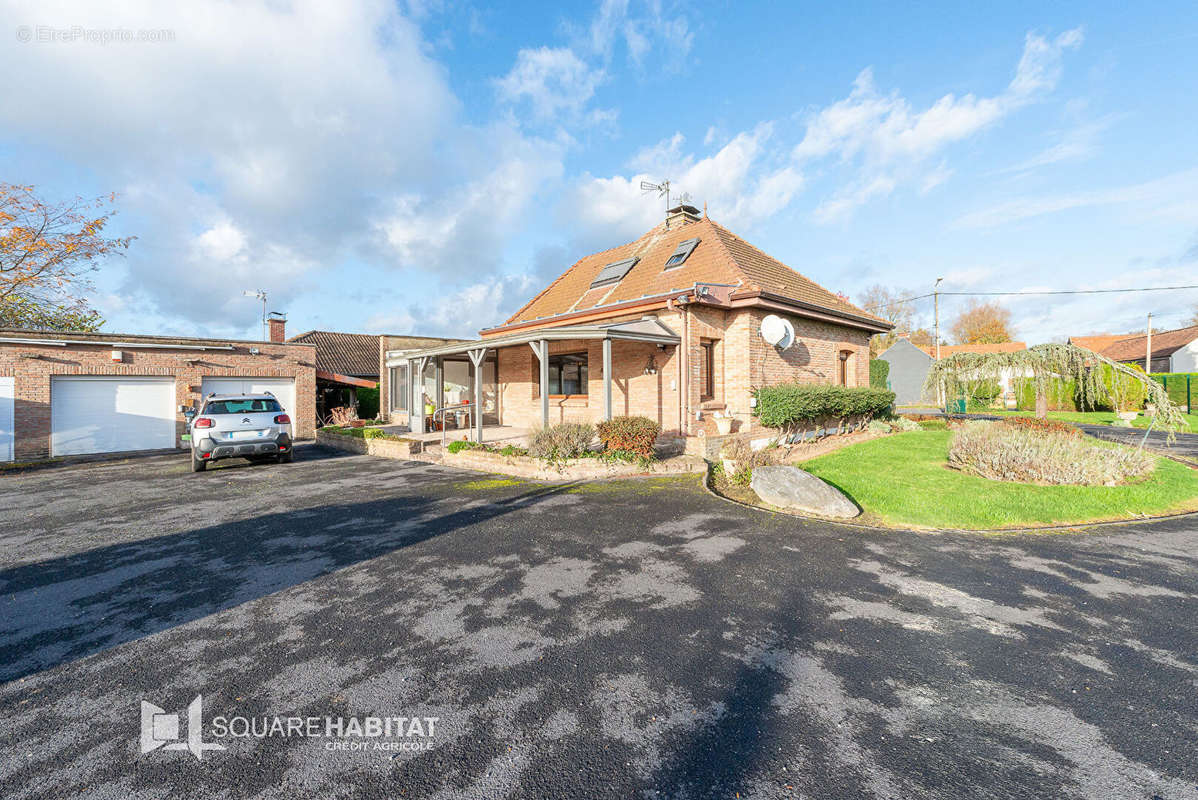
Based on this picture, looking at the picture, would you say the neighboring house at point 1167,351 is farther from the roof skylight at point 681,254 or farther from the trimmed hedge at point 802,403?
the roof skylight at point 681,254

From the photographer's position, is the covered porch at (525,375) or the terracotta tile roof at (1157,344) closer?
the covered porch at (525,375)

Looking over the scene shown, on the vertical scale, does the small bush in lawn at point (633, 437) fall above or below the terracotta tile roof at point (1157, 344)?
below

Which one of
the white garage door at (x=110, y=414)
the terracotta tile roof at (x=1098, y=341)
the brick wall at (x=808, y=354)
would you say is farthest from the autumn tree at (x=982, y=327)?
the white garage door at (x=110, y=414)

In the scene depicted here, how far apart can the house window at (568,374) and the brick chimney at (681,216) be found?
21.2 ft

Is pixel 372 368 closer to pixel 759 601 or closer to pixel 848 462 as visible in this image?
pixel 848 462

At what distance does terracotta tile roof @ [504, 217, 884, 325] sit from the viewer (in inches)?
499

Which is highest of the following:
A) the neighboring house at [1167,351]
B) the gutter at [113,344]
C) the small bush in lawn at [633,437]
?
the neighboring house at [1167,351]

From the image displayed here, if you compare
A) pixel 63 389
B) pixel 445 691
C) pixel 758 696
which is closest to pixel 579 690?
pixel 445 691

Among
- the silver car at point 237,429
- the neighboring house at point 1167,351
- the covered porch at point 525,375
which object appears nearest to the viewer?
the silver car at point 237,429

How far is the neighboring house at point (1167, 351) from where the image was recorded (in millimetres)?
32562

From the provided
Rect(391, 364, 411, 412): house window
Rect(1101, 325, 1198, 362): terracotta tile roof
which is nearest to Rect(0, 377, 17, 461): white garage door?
Rect(391, 364, 411, 412): house window

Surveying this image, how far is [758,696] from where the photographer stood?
2.60 metres

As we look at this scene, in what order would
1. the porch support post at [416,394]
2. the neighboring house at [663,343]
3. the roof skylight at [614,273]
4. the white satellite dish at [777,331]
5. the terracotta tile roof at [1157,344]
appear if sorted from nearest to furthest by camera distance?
the neighboring house at [663,343]
the white satellite dish at [777,331]
the porch support post at [416,394]
the roof skylight at [614,273]
the terracotta tile roof at [1157,344]

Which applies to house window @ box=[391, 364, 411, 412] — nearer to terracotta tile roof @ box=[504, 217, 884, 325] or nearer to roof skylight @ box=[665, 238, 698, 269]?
terracotta tile roof @ box=[504, 217, 884, 325]
